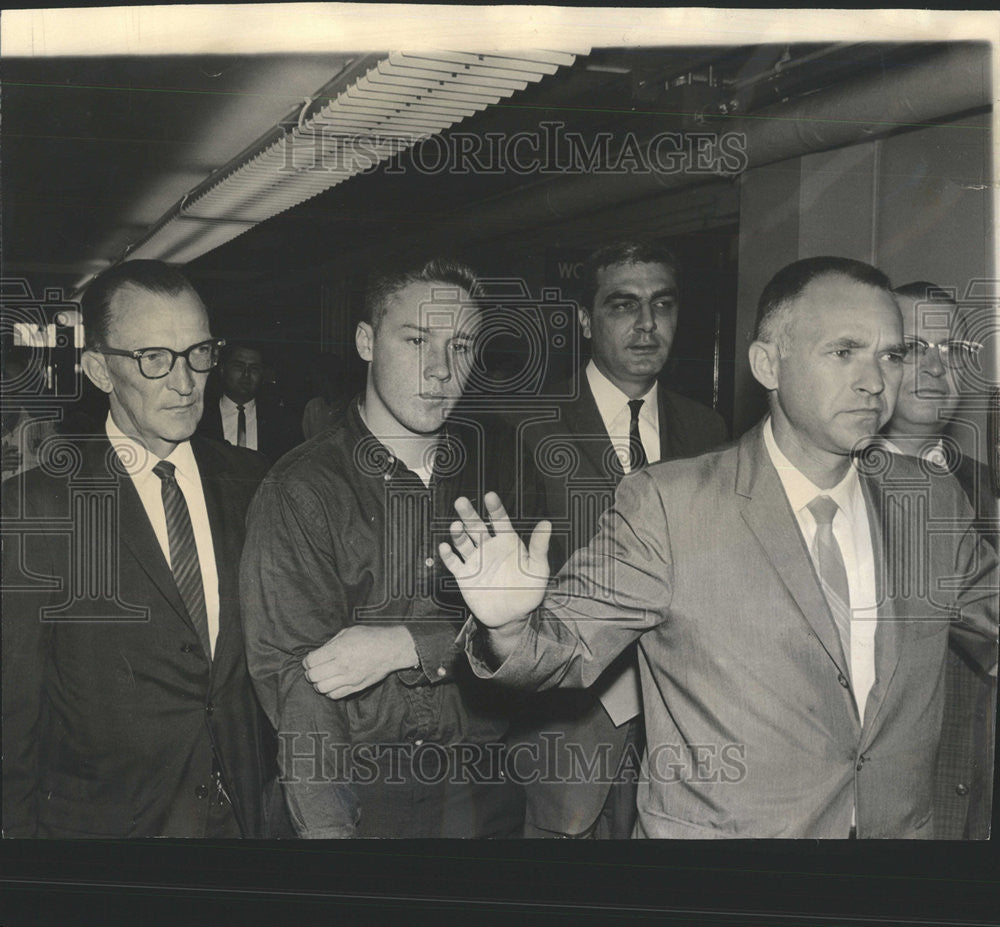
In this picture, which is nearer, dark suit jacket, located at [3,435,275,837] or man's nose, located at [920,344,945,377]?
dark suit jacket, located at [3,435,275,837]

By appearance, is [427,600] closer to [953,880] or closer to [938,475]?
[938,475]

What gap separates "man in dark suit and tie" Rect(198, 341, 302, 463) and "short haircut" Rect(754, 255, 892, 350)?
1400 millimetres

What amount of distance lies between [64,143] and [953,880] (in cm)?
352

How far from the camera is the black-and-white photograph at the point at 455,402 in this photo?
3270mm

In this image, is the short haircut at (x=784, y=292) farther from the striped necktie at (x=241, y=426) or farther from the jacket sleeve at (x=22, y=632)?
the jacket sleeve at (x=22, y=632)

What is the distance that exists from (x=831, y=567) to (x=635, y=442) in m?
0.69

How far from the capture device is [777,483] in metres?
3.36

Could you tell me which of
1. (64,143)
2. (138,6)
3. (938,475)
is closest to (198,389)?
(64,143)

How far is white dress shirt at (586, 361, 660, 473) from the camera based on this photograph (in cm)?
337

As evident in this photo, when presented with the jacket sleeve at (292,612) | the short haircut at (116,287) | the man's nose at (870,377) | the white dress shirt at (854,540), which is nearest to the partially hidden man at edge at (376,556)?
the jacket sleeve at (292,612)

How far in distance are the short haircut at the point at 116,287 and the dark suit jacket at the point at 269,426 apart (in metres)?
0.33

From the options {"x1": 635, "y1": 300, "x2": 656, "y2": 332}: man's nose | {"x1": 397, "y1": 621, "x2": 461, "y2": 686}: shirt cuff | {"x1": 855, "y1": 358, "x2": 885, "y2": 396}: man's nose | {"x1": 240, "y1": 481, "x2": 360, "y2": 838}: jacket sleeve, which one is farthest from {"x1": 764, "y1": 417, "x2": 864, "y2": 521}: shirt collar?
{"x1": 240, "y1": 481, "x2": 360, "y2": 838}: jacket sleeve

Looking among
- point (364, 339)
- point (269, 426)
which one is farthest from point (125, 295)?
point (364, 339)

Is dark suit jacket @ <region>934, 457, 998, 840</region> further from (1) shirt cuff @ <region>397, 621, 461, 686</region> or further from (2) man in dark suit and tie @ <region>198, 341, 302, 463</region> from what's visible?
(2) man in dark suit and tie @ <region>198, 341, 302, 463</region>
